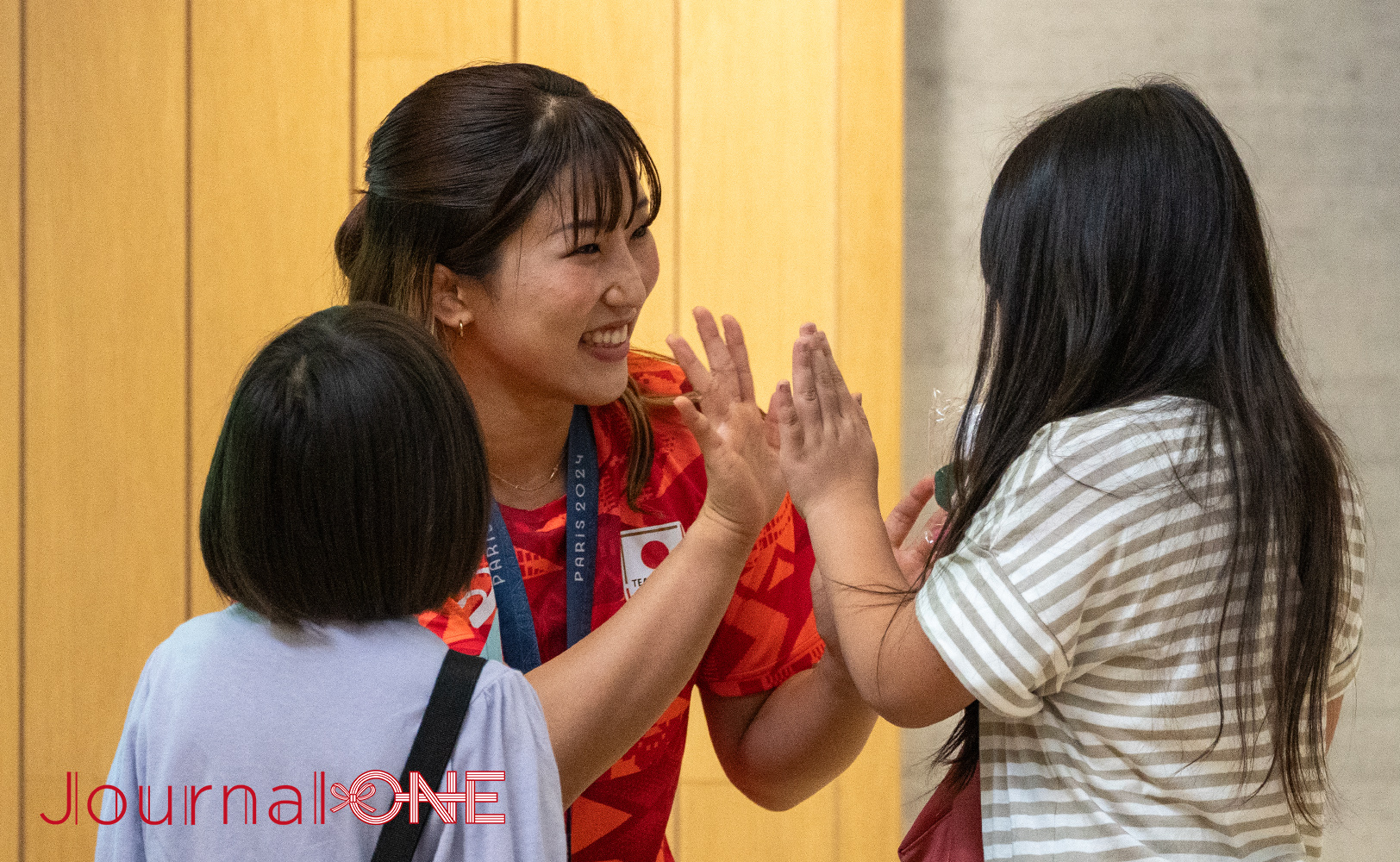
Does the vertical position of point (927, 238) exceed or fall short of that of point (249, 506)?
it exceeds it

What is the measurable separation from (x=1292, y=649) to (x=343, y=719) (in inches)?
30.8

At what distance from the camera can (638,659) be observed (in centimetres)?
127

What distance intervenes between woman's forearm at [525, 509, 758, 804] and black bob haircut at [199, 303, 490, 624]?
10.5 inches

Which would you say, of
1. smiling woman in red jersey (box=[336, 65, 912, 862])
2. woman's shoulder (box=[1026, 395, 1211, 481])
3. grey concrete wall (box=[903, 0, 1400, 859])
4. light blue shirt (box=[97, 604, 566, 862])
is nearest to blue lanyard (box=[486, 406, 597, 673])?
smiling woman in red jersey (box=[336, 65, 912, 862])

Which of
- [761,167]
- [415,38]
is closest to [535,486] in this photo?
[761,167]

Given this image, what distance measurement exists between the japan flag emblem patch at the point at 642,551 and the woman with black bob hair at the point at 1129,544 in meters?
0.36

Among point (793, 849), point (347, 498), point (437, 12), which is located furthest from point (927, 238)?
point (347, 498)

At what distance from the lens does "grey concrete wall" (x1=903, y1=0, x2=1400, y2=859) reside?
2.40 meters

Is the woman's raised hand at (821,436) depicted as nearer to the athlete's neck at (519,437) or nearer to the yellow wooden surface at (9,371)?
the athlete's neck at (519,437)

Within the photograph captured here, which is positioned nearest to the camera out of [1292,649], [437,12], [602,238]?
[1292,649]

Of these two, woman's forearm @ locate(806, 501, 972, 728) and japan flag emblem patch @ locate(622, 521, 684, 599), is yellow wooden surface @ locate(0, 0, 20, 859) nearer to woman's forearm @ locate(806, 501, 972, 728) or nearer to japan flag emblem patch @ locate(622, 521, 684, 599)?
japan flag emblem patch @ locate(622, 521, 684, 599)

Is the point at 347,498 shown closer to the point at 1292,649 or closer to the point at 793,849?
the point at 1292,649

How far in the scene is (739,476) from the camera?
4.31 feet

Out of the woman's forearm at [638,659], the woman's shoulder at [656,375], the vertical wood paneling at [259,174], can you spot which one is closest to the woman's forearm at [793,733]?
the woman's forearm at [638,659]
